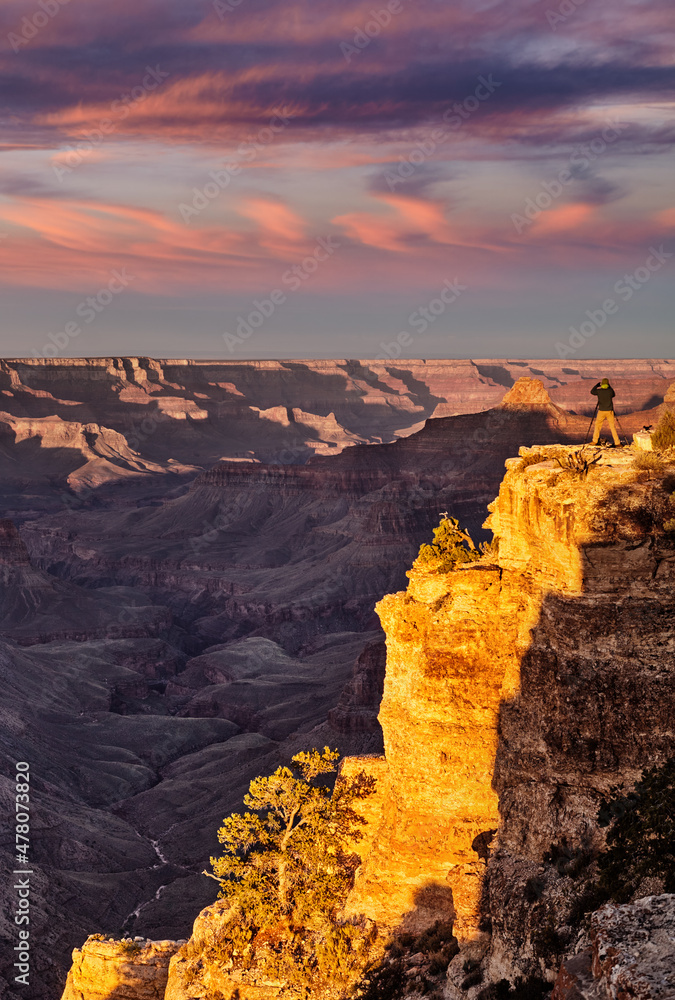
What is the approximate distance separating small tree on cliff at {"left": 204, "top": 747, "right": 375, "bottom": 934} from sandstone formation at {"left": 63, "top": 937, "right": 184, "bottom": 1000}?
13.5ft

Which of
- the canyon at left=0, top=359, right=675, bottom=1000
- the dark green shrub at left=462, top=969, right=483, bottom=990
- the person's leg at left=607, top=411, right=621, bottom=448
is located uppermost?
the canyon at left=0, top=359, right=675, bottom=1000

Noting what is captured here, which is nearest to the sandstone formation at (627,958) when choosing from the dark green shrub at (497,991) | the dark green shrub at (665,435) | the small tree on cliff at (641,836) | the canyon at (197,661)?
the small tree on cliff at (641,836)

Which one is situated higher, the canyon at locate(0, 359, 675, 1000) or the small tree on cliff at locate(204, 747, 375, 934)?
the canyon at locate(0, 359, 675, 1000)

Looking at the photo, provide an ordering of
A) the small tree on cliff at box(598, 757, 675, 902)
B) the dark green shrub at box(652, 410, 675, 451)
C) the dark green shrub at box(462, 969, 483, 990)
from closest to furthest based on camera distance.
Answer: the small tree on cliff at box(598, 757, 675, 902)
the dark green shrub at box(462, 969, 483, 990)
the dark green shrub at box(652, 410, 675, 451)

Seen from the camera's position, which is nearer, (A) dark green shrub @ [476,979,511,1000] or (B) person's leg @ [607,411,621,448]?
(A) dark green shrub @ [476,979,511,1000]

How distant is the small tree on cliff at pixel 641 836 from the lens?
16.1 metres

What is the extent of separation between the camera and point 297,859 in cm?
2870

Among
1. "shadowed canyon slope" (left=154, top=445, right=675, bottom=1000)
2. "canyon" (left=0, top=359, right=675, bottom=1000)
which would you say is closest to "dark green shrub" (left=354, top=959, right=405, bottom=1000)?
"shadowed canyon slope" (left=154, top=445, right=675, bottom=1000)

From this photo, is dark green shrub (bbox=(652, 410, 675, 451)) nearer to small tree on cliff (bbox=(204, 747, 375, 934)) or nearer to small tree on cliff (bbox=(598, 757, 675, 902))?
small tree on cliff (bbox=(598, 757, 675, 902))

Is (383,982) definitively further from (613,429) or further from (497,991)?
(613,429)

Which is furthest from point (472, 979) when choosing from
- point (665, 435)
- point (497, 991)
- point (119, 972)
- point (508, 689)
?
point (119, 972)

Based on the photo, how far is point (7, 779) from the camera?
67.4 meters

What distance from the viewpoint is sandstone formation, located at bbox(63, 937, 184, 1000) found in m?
30.1

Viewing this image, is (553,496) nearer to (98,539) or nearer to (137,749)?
(137,749)
